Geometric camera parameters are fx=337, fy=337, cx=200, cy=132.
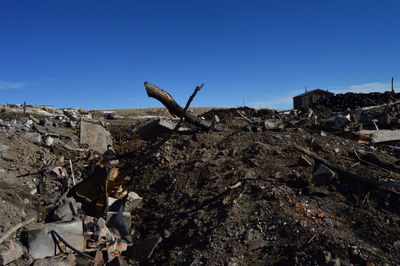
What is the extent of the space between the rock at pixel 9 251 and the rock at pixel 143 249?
1.14 meters

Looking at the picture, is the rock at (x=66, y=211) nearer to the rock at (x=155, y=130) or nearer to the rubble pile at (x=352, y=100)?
the rock at (x=155, y=130)

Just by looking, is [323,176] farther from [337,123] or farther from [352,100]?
[352,100]

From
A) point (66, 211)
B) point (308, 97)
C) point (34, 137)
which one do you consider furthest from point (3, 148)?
point (308, 97)

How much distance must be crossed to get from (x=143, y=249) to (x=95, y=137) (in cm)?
458

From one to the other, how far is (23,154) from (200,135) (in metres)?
3.15

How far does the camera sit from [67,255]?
12.3 feet

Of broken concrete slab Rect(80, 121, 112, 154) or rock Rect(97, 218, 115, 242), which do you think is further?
broken concrete slab Rect(80, 121, 112, 154)

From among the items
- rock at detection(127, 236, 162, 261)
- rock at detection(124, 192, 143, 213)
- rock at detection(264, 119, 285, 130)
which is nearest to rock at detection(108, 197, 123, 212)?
rock at detection(124, 192, 143, 213)

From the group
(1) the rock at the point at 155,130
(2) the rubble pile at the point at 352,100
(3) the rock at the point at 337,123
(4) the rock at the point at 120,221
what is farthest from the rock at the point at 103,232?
(2) the rubble pile at the point at 352,100

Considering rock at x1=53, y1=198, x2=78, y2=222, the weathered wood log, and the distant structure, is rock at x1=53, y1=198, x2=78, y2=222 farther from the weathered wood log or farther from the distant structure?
the distant structure

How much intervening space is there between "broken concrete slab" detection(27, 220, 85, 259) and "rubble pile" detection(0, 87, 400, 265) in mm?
11

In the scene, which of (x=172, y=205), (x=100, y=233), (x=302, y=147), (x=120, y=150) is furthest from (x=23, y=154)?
(x=302, y=147)

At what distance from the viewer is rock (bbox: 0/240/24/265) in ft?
10.9

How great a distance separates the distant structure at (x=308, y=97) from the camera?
18716 millimetres
